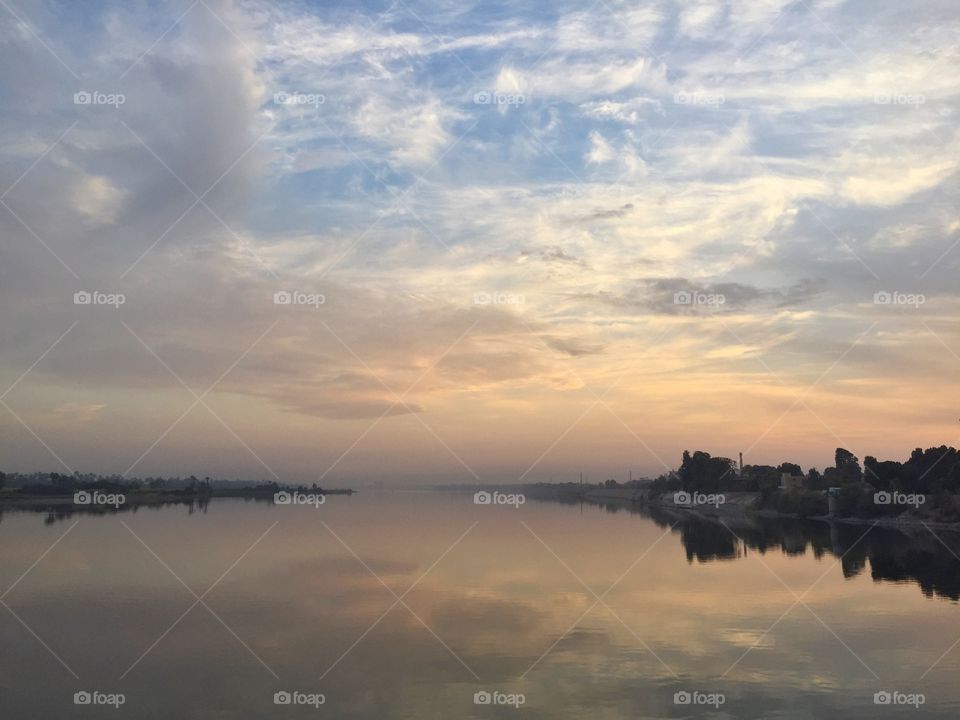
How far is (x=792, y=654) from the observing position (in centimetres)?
2311

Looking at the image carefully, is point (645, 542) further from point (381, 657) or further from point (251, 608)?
point (381, 657)

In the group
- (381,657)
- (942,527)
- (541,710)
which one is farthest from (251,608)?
(942,527)

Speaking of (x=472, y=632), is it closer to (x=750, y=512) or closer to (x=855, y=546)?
(x=855, y=546)
